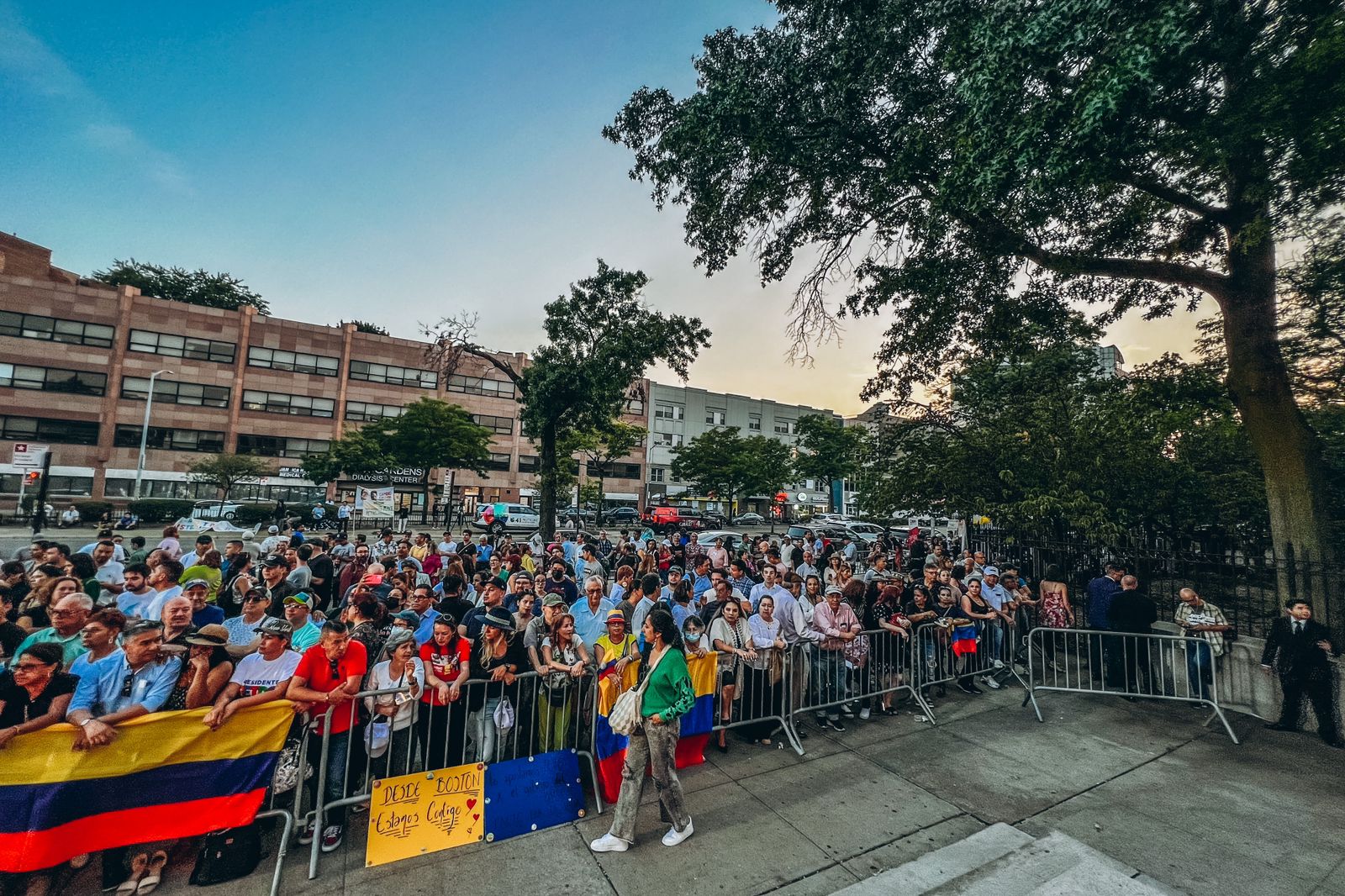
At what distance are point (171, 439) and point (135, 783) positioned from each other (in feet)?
154

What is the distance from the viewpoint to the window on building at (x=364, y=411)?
43.9m

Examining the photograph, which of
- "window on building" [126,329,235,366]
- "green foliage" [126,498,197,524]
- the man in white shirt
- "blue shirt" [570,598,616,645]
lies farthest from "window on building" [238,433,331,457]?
the man in white shirt

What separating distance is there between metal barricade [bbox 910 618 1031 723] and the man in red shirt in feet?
20.4

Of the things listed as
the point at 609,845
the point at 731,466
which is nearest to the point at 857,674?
the point at 609,845

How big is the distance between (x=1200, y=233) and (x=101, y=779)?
14742 mm

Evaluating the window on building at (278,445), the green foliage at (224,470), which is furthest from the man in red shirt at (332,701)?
the window on building at (278,445)

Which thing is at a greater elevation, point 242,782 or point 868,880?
point 242,782

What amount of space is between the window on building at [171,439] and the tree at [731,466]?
1404 inches

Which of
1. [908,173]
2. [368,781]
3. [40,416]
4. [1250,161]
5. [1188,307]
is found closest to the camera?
[368,781]

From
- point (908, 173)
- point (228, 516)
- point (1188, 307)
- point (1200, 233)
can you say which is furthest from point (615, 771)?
point (228, 516)

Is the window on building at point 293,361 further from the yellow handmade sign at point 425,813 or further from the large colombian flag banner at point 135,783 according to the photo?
the yellow handmade sign at point 425,813

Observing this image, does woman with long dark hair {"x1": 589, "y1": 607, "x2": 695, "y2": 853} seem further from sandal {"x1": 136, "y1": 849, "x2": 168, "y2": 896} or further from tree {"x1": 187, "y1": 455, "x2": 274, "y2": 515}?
tree {"x1": 187, "y1": 455, "x2": 274, "y2": 515}

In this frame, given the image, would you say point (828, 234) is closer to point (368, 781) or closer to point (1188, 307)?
point (1188, 307)

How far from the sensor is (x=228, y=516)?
31.4 m
